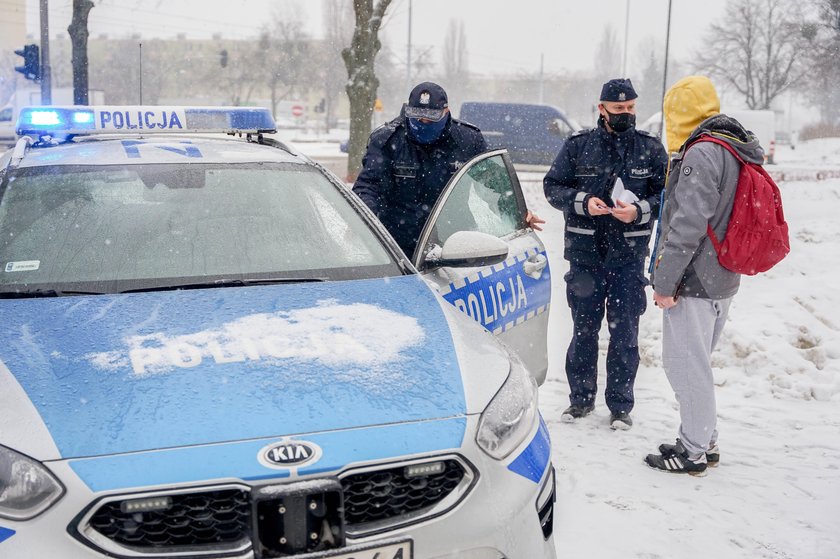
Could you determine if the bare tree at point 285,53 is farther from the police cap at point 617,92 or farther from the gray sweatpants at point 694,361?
the gray sweatpants at point 694,361

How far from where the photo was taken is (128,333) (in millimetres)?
2777

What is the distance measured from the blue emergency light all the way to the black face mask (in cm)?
184

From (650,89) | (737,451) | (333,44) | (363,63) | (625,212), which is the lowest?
(737,451)

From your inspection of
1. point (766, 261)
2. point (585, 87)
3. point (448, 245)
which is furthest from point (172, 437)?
point (585, 87)

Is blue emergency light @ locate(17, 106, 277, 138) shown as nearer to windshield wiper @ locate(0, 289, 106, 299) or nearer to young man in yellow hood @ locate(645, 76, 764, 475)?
windshield wiper @ locate(0, 289, 106, 299)

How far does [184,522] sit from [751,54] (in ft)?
184

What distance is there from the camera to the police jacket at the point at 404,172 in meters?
5.29

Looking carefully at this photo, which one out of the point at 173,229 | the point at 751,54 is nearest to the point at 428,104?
the point at 173,229

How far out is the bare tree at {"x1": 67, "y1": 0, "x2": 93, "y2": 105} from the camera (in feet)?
42.2

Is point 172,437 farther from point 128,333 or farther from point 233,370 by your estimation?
point 128,333

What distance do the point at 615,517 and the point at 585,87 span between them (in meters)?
106

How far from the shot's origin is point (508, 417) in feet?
8.72

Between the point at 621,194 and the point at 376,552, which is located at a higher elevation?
the point at 621,194

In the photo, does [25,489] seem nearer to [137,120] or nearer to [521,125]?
[137,120]
